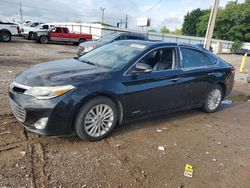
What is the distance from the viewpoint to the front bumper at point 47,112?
12.1 feet

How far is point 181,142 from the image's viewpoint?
4566mm

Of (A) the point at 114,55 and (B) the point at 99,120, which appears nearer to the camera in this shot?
(B) the point at 99,120

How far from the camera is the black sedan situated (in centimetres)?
375

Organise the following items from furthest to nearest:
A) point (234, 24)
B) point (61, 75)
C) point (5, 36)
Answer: point (234, 24) → point (5, 36) → point (61, 75)

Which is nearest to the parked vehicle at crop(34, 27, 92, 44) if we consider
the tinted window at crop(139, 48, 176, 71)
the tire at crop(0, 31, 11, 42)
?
the tire at crop(0, 31, 11, 42)

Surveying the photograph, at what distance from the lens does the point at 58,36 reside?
2433 centimetres

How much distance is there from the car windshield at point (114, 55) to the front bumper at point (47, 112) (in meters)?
1.17

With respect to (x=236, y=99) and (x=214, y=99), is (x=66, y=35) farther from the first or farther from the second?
(x=214, y=99)

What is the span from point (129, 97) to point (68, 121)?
115cm

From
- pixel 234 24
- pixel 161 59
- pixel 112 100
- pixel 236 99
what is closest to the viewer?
pixel 112 100

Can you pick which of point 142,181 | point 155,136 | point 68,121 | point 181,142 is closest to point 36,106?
point 68,121

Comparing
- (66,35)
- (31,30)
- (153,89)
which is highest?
(153,89)

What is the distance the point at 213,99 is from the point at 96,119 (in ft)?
11.3

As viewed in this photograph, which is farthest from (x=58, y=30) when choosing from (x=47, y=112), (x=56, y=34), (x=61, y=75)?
(x=47, y=112)
